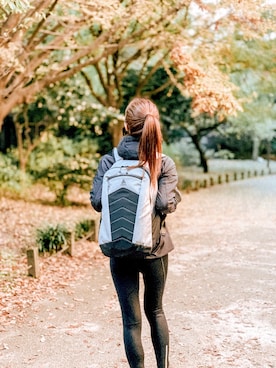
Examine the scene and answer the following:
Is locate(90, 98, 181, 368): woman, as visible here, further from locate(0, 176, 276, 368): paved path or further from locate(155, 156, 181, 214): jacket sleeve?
locate(0, 176, 276, 368): paved path

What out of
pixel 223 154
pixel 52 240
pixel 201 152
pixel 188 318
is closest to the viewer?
pixel 188 318

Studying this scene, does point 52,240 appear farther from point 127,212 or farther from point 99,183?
point 127,212

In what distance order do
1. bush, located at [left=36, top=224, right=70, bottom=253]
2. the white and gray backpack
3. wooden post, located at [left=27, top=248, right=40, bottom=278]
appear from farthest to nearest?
bush, located at [left=36, top=224, right=70, bottom=253] < wooden post, located at [left=27, top=248, right=40, bottom=278] < the white and gray backpack

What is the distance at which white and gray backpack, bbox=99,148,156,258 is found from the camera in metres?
2.84

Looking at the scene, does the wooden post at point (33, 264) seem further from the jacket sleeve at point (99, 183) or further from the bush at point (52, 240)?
the jacket sleeve at point (99, 183)

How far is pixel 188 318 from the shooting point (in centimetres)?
492

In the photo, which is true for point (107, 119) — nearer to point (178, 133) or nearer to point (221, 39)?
point (221, 39)

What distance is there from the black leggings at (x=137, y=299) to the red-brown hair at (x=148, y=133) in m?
0.53

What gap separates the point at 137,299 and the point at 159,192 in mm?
719

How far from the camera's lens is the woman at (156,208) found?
2.92m

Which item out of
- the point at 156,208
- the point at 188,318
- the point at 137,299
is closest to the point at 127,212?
the point at 156,208

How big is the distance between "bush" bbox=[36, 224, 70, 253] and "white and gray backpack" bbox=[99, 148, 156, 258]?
496 centimetres

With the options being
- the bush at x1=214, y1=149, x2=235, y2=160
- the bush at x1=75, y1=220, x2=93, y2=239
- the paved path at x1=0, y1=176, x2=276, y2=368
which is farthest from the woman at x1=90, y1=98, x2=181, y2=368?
the bush at x1=214, y1=149, x2=235, y2=160

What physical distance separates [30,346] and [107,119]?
12543mm
